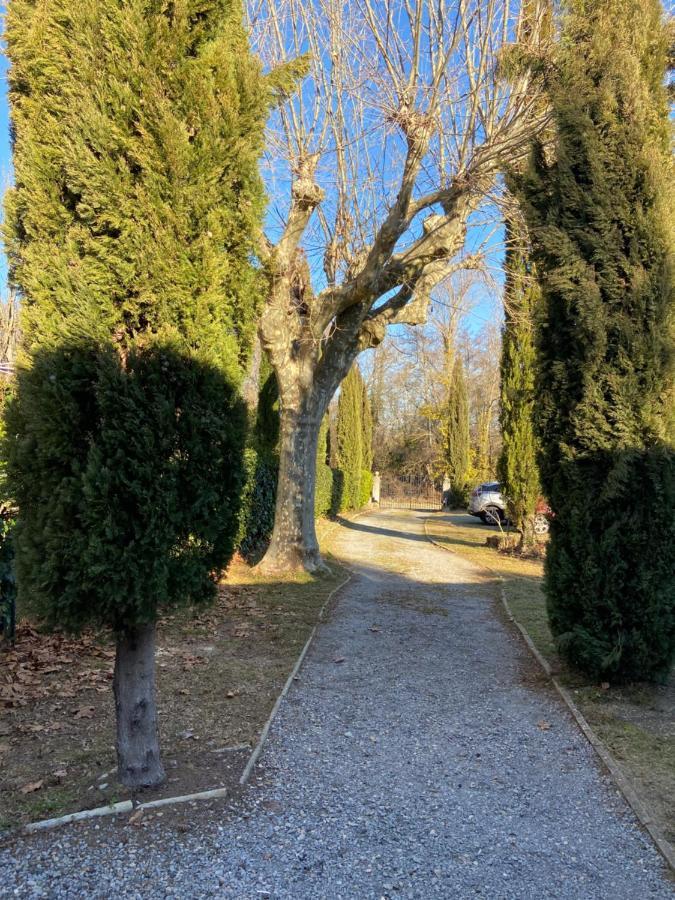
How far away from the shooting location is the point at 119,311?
2.67m

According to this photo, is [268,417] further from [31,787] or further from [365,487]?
[365,487]

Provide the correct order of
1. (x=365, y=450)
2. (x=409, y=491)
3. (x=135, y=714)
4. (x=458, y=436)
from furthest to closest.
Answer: (x=409, y=491)
(x=458, y=436)
(x=365, y=450)
(x=135, y=714)

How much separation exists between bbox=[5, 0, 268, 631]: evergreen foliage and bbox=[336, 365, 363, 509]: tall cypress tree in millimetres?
20649

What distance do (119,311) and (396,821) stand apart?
272 centimetres

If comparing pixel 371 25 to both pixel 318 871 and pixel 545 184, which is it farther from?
pixel 318 871

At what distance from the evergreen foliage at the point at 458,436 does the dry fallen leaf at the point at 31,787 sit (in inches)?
1146

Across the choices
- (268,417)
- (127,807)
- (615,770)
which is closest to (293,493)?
(268,417)

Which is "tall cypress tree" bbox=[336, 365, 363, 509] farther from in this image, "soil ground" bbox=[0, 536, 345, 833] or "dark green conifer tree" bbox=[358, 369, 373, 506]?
"soil ground" bbox=[0, 536, 345, 833]

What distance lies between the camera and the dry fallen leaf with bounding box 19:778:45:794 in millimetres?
2846

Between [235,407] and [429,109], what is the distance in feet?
19.5

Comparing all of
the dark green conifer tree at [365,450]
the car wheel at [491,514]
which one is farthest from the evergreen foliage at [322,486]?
the dark green conifer tree at [365,450]

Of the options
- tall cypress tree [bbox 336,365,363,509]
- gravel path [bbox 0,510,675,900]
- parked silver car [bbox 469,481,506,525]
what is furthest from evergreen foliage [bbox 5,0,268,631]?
tall cypress tree [bbox 336,365,363,509]

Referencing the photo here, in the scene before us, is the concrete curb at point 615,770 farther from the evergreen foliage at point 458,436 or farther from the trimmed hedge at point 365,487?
the evergreen foliage at point 458,436

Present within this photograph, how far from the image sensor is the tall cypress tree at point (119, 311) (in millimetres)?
2537
